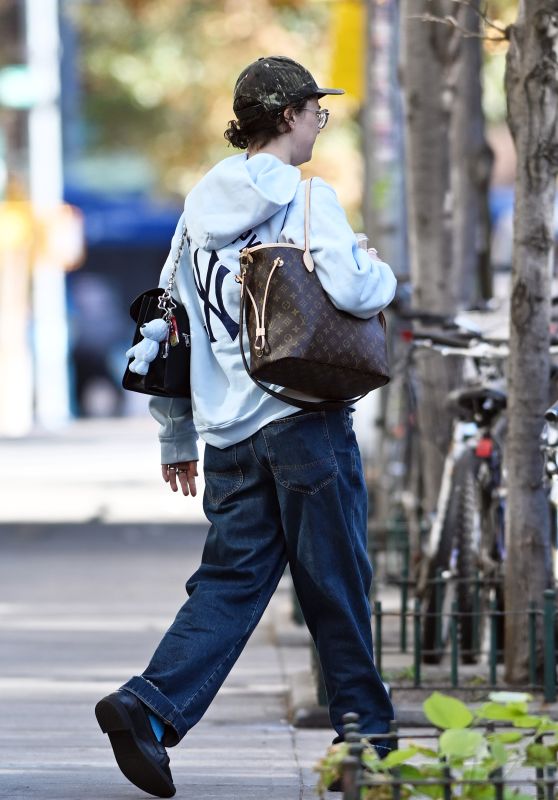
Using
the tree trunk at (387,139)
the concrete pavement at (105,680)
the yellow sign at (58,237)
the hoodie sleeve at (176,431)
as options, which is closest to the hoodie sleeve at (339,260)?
the hoodie sleeve at (176,431)

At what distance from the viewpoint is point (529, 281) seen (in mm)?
6020

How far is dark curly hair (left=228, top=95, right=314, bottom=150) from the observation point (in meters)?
4.67

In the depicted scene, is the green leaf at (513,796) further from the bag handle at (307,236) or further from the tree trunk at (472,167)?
the tree trunk at (472,167)

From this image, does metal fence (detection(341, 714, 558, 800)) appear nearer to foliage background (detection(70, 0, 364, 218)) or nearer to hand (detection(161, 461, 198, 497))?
hand (detection(161, 461, 198, 497))

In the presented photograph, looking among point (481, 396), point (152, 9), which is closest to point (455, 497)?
point (481, 396)

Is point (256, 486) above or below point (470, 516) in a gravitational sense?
above

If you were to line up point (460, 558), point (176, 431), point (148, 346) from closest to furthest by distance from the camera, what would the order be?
1. point (148, 346)
2. point (176, 431)
3. point (460, 558)

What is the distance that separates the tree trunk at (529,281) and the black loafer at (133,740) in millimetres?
1842

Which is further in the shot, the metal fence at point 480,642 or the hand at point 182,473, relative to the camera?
the metal fence at point 480,642

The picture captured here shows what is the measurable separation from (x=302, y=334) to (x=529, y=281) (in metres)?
1.79

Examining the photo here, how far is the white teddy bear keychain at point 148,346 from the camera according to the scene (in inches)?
187

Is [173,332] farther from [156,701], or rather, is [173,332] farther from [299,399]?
[156,701]

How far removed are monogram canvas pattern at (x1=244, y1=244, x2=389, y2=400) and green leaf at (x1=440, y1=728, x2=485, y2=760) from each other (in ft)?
3.70

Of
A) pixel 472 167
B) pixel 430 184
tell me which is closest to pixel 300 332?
pixel 430 184
